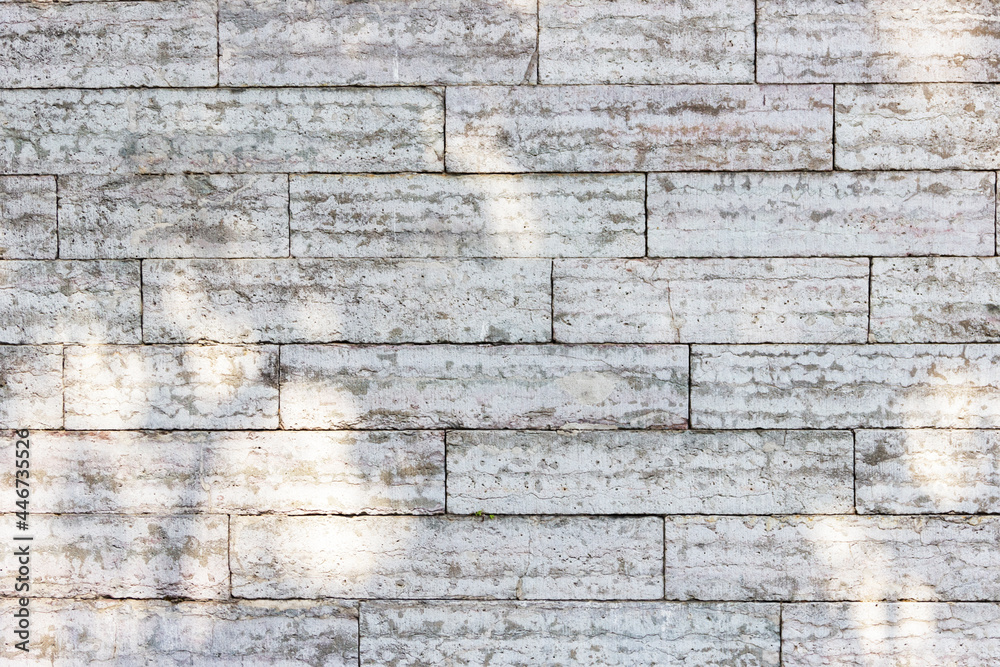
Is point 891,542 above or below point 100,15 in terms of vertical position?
below

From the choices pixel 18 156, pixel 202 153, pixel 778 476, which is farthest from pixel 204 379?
pixel 778 476

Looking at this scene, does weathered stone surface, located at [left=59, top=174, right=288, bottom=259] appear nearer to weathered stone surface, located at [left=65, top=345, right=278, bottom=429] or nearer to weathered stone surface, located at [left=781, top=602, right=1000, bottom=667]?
weathered stone surface, located at [left=65, top=345, right=278, bottom=429]

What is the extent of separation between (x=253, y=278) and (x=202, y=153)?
57 centimetres

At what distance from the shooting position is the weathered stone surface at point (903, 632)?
2.71m

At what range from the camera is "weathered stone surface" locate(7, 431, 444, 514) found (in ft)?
8.95

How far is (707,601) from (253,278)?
233 cm

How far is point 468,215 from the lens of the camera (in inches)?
106

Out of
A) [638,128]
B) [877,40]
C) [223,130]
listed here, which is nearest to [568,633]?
[638,128]

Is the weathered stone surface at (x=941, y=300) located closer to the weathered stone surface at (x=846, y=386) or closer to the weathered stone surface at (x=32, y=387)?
the weathered stone surface at (x=846, y=386)

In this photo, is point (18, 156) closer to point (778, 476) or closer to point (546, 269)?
point (546, 269)

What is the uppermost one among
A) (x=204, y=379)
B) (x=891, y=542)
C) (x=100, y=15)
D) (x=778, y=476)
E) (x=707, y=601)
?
(x=100, y=15)

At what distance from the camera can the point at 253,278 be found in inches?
107

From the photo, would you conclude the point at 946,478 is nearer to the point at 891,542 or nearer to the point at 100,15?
the point at 891,542

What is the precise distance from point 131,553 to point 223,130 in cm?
181
